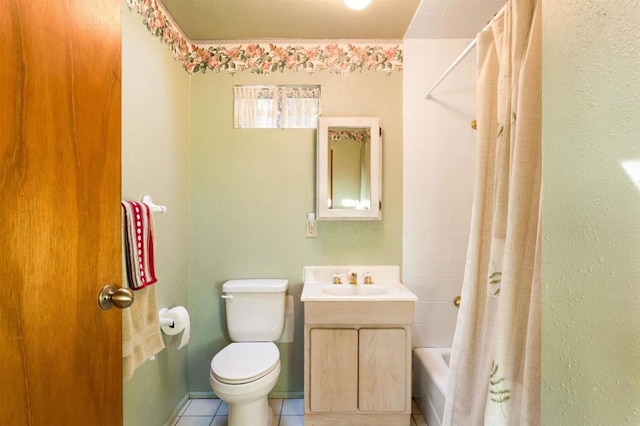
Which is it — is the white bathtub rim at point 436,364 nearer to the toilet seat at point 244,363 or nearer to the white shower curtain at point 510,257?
the white shower curtain at point 510,257

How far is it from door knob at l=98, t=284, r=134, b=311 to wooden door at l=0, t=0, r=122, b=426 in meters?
0.02

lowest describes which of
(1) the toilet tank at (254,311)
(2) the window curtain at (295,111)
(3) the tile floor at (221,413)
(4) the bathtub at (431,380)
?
(3) the tile floor at (221,413)

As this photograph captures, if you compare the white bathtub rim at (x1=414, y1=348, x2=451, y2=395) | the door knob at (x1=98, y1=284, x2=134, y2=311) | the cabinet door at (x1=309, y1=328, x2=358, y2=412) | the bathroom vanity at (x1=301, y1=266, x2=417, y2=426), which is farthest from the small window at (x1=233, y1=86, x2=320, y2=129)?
the white bathtub rim at (x1=414, y1=348, x2=451, y2=395)

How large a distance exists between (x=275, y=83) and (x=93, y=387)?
191 centimetres

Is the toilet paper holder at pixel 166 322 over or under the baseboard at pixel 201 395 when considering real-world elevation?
over

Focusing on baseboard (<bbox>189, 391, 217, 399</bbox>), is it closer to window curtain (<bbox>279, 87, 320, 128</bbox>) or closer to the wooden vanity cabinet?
the wooden vanity cabinet

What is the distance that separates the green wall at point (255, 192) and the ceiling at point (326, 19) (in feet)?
0.84

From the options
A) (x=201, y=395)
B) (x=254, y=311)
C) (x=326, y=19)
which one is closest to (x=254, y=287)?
(x=254, y=311)

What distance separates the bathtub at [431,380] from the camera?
167cm

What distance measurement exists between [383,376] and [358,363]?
0.16 m

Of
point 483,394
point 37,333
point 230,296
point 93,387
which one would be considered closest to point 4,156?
point 37,333

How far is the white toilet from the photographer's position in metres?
1.51

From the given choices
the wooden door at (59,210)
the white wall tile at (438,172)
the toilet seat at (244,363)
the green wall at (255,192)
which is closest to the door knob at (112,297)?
the wooden door at (59,210)

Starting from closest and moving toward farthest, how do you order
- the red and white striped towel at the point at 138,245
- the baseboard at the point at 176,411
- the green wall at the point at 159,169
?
the red and white striped towel at the point at 138,245
the green wall at the point at 159,169
the baseboard at the point at 176,411
